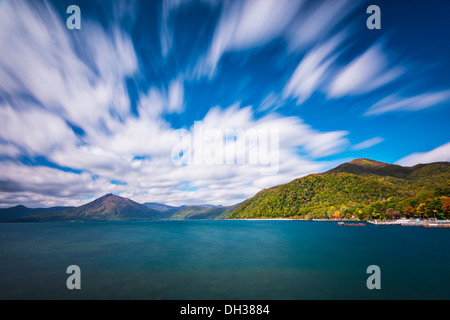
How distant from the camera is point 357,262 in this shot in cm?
3200

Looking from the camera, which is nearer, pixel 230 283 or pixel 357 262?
pixel 230 283

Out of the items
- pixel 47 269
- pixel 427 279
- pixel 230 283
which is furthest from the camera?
pixel 47 269

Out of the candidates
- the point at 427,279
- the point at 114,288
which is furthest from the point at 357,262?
the point at 114,288
